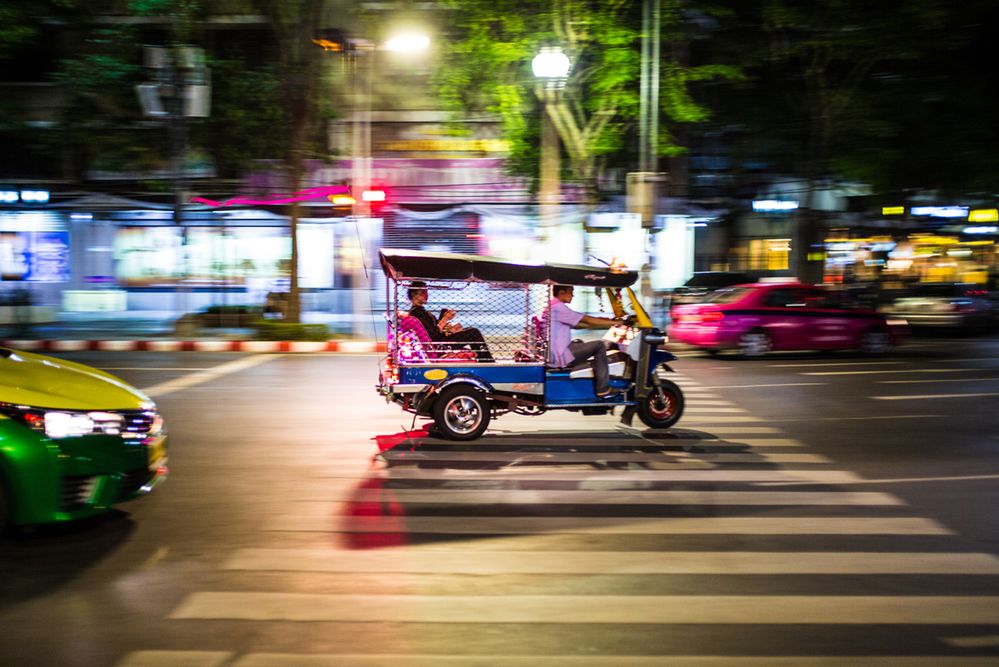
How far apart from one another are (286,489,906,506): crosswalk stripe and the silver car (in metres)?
19.7

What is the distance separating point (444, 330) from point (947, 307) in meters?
19.6

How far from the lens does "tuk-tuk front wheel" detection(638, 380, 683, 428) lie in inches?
429

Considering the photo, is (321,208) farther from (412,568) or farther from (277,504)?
(412,568)

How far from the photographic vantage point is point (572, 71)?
24.3 m

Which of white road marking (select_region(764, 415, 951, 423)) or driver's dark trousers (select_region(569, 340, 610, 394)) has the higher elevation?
driver's dark trousers (select_region(569, 340, 610, 394))

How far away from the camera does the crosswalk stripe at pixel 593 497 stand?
7582 millimetres

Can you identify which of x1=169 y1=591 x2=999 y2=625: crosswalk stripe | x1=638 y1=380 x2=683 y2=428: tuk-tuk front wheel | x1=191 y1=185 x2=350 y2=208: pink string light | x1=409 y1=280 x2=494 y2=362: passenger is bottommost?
x1=169 y1=591 x2=999 y2=625: crosswalk stripe

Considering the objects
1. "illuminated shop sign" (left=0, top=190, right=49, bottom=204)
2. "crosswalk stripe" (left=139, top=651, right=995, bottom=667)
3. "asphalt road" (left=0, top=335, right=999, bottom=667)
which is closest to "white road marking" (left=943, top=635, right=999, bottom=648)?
"asphalt road" (left=0, top=335, right=999, bottom=667)

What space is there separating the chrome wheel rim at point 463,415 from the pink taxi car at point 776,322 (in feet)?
31.8

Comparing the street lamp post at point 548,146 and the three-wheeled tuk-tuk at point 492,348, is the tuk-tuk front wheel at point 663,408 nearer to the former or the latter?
the three-wheeled tuk-tuk at point 492,348

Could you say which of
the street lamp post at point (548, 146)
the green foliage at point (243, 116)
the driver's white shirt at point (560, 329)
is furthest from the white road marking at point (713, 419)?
the green foliage at point (243, 116)

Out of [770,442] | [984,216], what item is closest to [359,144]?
[770,442]

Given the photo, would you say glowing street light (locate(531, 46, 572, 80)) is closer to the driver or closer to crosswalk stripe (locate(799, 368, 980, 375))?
crosswalk stripe (locate(799, 368, 980, 375))

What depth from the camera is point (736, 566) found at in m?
5.91
